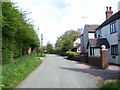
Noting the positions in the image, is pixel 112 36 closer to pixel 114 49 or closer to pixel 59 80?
pixel 114 49

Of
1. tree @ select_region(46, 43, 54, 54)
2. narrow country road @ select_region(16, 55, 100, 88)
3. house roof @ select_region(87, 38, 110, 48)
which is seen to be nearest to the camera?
narrow country road @ select_region(16, 55, 100, 88)

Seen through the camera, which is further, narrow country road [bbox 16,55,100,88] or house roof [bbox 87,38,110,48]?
house roof [bbox 87,38,110,48]

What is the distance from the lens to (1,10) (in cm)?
1346

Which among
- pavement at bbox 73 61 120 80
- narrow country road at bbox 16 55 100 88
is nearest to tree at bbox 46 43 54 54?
pavement at bbox 73 61 120 80

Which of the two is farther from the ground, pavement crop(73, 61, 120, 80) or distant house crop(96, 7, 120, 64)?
distant house crop(96, 7, 120, 64)

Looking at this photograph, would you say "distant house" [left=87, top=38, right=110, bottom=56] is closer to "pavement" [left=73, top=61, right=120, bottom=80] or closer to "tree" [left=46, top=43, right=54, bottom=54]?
"pavement" [left=73, top=61, right=120, bottom=80]

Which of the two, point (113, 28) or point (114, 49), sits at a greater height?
point (113, 28)

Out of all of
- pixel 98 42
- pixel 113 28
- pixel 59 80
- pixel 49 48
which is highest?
pixel 113 28

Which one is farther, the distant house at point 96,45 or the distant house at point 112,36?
the distant house at point 96,45

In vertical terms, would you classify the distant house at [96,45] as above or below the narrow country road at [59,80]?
above

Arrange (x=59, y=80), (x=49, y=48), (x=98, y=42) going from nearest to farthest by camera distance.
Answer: (x=59, y=80) < (x=98, y=42) < (x=49, y=48)

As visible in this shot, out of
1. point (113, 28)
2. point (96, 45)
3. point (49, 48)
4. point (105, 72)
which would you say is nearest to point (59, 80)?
point (105, 72)

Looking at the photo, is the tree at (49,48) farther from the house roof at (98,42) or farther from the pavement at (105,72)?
the pavement at (105,72)

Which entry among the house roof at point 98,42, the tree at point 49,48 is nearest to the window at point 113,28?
the house roof at point 98,42
